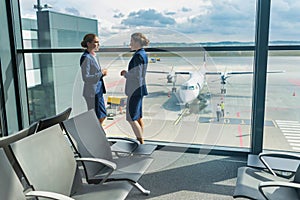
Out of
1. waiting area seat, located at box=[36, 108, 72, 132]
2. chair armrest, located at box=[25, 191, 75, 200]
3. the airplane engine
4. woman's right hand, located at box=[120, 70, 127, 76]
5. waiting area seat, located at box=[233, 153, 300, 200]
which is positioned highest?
woman's right hand, located at box=[120, 70, 127, 76]

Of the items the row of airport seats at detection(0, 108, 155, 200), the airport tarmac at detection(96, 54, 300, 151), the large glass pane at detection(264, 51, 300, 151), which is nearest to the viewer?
the row of airport seats at detection(0, 108, 155, 200)

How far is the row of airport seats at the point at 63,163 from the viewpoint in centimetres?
172

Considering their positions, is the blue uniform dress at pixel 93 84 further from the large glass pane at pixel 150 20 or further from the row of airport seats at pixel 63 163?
the row of airport seats at pixel 63 163

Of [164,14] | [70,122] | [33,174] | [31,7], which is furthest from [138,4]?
[33,174]

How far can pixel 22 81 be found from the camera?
13.0 ft

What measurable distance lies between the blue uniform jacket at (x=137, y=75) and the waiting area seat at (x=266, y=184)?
5.18 feet

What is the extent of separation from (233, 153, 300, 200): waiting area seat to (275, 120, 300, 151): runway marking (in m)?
1.02

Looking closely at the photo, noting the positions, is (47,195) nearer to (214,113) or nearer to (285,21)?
(214,113)

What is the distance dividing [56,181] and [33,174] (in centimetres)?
21

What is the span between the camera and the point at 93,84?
11.1 feet

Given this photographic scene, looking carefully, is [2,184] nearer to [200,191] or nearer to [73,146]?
[73,146]

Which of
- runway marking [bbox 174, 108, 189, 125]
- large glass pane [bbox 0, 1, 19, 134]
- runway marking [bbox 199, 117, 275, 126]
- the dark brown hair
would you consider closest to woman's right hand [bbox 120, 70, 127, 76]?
the dark brown hair

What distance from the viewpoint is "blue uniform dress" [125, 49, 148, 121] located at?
11.0ft

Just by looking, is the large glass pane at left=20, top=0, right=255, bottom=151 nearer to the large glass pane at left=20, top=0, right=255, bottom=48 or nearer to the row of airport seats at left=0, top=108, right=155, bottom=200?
the large glass pane at left=20, top=0, right=255, bottom=48
